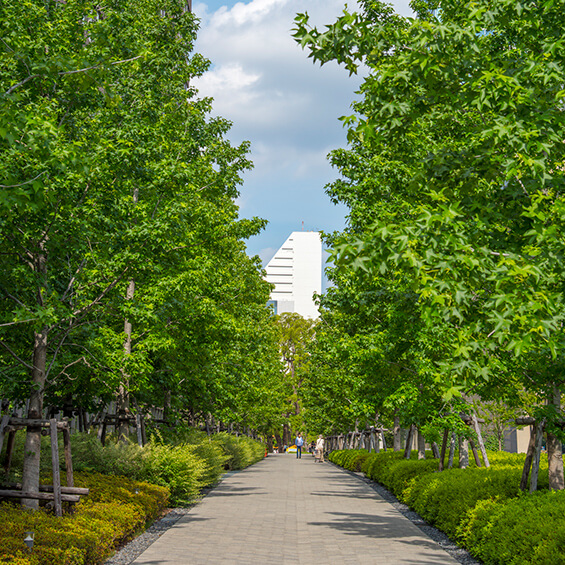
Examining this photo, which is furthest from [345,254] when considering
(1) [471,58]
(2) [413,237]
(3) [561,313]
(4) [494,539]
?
(4) [494,539]

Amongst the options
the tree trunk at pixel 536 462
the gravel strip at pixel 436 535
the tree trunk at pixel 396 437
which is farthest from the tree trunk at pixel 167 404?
the tree trunk at pixel 536 462

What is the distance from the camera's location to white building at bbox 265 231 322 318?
184m

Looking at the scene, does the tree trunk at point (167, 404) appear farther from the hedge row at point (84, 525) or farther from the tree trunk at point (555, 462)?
the tree trunk at point (555, 462)

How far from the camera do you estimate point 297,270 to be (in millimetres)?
186125

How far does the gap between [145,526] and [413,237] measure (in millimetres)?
9017

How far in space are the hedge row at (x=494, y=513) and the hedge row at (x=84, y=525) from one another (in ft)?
16.8

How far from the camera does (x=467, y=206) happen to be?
734 centimetres

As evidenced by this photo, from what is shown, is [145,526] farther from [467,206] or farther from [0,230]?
[467,206]

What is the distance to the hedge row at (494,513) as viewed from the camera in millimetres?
8164

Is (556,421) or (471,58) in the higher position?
(471,58)

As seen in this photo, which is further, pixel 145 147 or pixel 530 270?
pixel 145 147

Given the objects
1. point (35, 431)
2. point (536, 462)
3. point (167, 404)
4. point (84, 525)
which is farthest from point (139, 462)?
point (536, 462)

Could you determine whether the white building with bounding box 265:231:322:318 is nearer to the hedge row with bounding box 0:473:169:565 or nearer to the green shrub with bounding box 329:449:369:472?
the green shrub with bounding box 329:449:369:472

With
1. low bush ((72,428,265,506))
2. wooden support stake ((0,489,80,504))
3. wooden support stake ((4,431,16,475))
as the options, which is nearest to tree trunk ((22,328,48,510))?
wooden support stake ((0,489,80,504))
